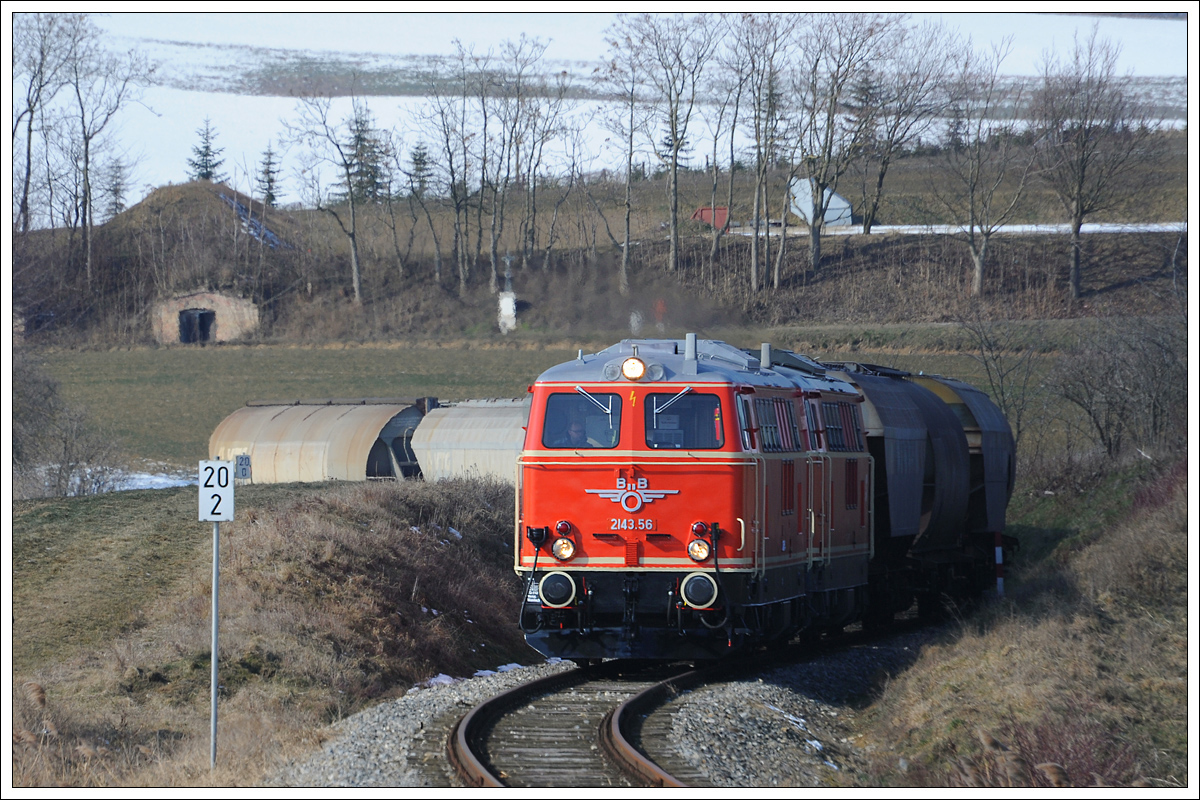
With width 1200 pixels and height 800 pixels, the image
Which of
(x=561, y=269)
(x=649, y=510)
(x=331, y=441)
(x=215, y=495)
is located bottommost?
(x=649, y=510)

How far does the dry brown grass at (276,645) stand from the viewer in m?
10.4

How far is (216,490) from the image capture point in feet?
32.9

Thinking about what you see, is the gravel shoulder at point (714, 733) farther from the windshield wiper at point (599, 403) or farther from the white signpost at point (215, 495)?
the windshield wiper at point (599, 403)

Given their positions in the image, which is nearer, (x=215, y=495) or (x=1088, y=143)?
(x=215, y=495)

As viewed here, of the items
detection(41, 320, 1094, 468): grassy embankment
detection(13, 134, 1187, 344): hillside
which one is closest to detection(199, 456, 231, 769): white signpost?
detection(13, 134, 1187, 344): hillside

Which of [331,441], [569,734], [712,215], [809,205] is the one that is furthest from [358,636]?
[809,205]

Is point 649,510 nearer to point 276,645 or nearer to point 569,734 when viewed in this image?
point 569,734

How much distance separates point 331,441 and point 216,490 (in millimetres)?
19412

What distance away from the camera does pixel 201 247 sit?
190 feet

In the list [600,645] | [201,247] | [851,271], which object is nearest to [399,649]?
[600,645]

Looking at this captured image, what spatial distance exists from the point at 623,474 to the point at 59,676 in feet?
22.2

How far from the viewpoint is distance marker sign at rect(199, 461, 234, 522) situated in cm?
996

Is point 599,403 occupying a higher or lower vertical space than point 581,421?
higher

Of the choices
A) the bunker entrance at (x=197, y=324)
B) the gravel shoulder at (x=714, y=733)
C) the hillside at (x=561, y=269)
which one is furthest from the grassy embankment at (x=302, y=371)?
the gravel shoulder at (x=714, y=733)
